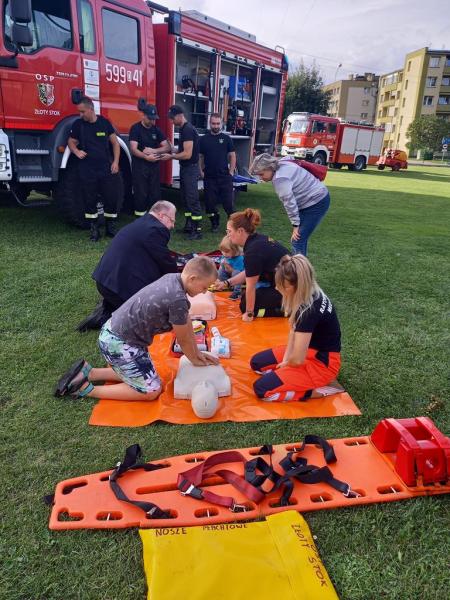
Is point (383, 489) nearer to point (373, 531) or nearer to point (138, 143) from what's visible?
point (373, 531)

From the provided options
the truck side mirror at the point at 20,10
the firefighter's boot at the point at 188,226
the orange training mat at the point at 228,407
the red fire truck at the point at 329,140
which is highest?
the truck side mirror at the point at 20,10

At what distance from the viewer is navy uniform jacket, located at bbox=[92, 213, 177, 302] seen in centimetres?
368

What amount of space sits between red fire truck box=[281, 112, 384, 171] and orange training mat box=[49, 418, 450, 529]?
2458 centimetres

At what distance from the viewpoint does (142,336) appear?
3.01 meters

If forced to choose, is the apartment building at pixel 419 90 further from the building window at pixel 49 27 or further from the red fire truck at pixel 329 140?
the building window at pixel 49 27

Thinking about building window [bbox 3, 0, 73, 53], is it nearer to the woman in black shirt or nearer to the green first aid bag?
the woman in black shirt

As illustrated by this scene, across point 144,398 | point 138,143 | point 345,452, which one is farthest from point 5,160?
point 345,452

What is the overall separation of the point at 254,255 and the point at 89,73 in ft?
13.7

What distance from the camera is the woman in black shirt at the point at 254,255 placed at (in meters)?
4.31

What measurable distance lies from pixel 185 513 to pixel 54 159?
216 inches

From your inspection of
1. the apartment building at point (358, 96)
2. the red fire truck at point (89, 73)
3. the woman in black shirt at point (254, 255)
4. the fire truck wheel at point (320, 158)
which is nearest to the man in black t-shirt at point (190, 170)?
the red fire truck at point (89, 73)

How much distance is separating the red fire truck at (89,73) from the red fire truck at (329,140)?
16923 mm

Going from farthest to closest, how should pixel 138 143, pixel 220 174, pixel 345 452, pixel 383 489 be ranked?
1. pixel 220 174
2. pixel 138 143
3. pixel 345 452
4. pixel 383 489

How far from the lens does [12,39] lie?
5.45 m
